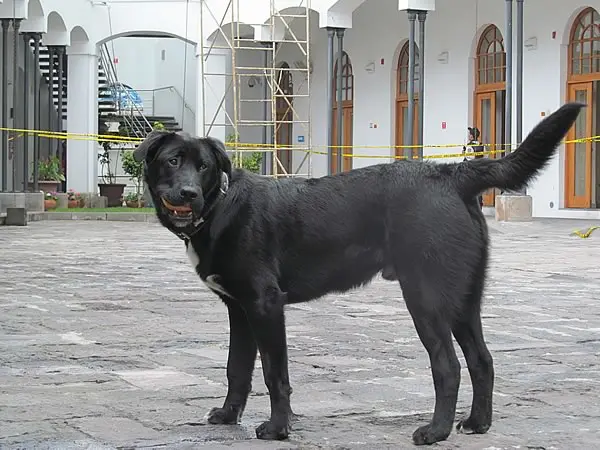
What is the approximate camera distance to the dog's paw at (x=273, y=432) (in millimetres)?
4254

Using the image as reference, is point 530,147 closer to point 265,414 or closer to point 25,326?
point 265,414

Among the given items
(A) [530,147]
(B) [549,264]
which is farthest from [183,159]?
(B) [549,264]

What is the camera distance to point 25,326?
24.3 ft

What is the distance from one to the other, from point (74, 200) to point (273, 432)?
2458 cm

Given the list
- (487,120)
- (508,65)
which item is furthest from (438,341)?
(487,120)

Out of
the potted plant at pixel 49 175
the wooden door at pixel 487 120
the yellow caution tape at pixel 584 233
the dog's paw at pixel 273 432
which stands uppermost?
the wooden door at pixel 487 120

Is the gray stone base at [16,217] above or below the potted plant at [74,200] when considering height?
below

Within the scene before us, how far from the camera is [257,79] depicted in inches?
1344

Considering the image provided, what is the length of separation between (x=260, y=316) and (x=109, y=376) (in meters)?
1.57

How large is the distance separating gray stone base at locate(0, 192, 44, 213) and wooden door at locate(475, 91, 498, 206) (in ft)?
31.3

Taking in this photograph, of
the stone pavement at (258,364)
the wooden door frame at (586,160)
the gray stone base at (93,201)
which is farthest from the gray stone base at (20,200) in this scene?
the stone pavement at (258,364)

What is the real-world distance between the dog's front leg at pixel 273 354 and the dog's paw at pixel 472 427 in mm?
644

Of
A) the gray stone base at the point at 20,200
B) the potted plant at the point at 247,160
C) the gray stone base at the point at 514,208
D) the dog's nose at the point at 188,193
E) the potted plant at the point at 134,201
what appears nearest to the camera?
the dog's nose at the point at 188,193

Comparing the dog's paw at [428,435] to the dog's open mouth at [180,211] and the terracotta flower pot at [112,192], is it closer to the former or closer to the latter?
the dog's open mouth at [180,211]
